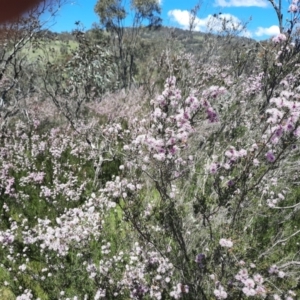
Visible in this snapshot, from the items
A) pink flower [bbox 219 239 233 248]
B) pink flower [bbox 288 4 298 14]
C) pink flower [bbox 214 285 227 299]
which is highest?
pink flower [bbox 288 4 298 14]

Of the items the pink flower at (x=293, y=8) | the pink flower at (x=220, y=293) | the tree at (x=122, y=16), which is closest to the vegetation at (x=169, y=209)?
the pink flower at (x=220, y=293)

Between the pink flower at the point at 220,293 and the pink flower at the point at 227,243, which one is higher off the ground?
the pink flower at the point at 227,243

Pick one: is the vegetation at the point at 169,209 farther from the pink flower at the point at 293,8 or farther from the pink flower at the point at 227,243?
the pink flower at the point at 293,8

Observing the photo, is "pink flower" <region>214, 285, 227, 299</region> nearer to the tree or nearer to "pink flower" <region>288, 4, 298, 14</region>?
"pink flower" <region>288, 4, 298, 14</region>

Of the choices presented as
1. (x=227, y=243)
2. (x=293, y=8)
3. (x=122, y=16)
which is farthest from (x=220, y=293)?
(x=122, y=16)

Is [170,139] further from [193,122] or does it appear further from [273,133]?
[273,133]

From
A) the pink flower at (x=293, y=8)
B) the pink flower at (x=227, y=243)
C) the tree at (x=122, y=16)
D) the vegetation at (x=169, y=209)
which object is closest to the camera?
the pink flower at (x=227, y=243)

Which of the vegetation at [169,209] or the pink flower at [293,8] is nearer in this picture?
the vegetation at [169,209]

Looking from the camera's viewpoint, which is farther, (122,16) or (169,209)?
(122,16)

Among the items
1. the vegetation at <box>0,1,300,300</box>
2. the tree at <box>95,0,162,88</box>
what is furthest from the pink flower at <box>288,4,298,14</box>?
the tree at <box>95,0,162,88</box>

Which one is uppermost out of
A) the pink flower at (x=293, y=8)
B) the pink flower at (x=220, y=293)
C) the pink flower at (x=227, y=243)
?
Result: the pink flower at (x=293, y=8)

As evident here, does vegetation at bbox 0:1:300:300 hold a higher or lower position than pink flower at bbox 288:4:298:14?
lower

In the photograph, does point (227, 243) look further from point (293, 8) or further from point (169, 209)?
point (293, 8)

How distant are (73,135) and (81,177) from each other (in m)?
2.20
